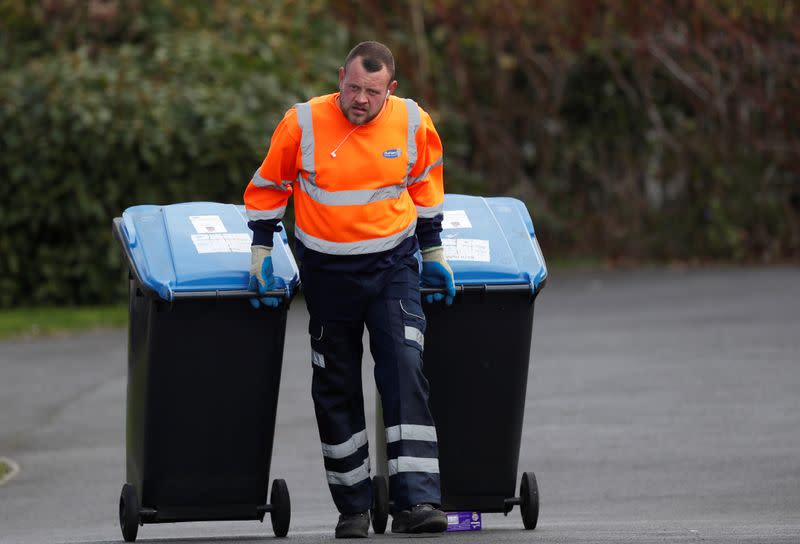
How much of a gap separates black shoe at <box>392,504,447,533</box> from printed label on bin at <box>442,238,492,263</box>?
937 mm

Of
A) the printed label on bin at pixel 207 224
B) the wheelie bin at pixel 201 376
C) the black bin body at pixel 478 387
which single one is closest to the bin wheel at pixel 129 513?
the wheelie bin at pixel 201 376

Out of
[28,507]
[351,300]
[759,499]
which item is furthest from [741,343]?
[351,300]

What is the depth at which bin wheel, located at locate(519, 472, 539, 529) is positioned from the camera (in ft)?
21.1

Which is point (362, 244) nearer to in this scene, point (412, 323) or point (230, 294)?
point (412, 323)

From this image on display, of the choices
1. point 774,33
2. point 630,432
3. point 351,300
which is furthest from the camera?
point 774,33

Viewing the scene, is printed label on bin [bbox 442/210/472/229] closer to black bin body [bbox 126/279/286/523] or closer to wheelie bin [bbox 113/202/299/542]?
wheelie bin [bbox 113/202/299/542]

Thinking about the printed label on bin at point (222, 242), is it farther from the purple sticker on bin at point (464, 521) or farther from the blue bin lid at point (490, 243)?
the purple sticker on bin at point (464, 521)

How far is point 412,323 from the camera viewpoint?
602 centimetres

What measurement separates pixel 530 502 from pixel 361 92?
5.46 feet

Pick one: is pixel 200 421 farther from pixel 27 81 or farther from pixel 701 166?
pixel 701 166

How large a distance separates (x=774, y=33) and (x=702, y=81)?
2.79ft

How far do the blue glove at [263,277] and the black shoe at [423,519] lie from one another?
861 millimetres

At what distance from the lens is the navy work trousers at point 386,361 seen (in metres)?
5.99

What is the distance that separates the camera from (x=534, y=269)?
6375mm
